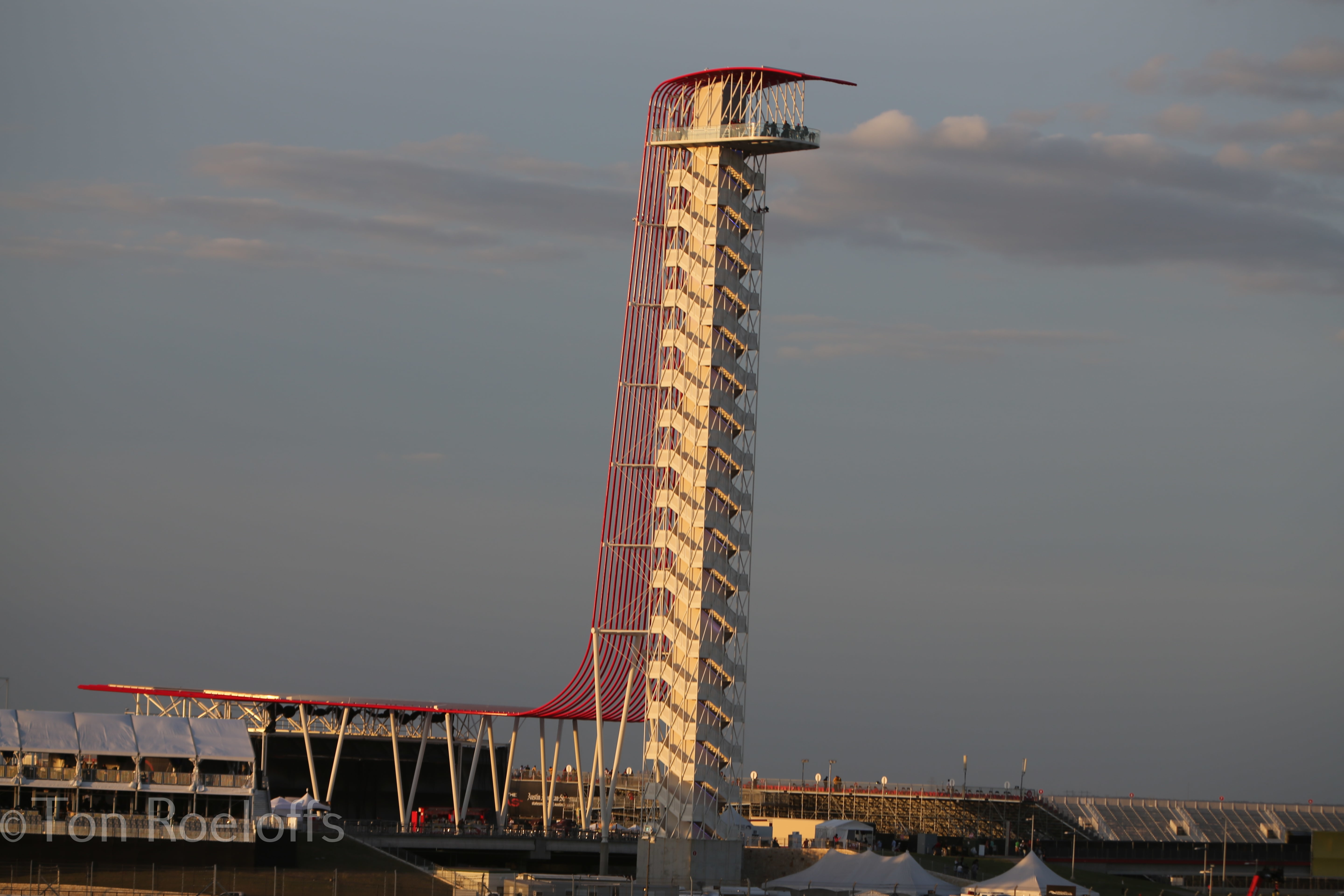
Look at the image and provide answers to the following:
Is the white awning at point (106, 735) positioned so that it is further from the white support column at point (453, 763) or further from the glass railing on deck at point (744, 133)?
the glass railing on deck at point (744, 133)

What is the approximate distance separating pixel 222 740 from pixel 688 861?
23600 millimetres

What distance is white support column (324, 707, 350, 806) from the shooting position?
4028 inches

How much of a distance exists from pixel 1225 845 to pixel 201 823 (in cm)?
5559

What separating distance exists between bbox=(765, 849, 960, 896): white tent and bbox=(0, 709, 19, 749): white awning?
31.0 m

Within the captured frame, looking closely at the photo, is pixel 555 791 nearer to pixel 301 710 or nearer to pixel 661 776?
pixel 301 710

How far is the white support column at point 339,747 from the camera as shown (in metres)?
102

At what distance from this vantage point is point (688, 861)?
8662 centimetres

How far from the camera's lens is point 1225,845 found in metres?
98.3

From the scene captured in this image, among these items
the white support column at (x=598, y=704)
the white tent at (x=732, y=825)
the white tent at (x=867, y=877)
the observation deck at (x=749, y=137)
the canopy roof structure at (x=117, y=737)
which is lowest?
the white tent at (x=867, y=877)

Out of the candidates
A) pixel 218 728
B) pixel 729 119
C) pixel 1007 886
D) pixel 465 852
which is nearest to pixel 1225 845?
pixel 1007 886

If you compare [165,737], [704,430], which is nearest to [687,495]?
[704,430]

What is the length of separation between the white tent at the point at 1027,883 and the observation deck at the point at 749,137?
36754mm

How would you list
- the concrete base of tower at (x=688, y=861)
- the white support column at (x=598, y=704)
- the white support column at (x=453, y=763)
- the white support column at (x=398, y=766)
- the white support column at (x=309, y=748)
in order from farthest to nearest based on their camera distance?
1. the white support column at (x=398, y=766)
2. the white support column at (x=309, y=748)
3. the white support column at (x=453, y=763)
4. the white support column at (x=598, y=704)
5. the concrete base of tower at (x=688, y=861)

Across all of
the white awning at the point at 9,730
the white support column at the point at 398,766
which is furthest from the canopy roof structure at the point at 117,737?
the white support column at the point at 398,766
